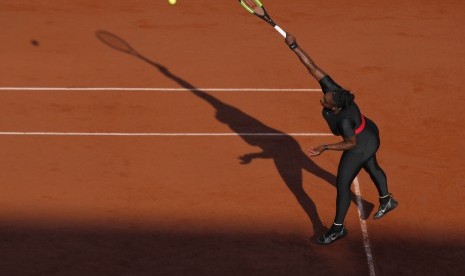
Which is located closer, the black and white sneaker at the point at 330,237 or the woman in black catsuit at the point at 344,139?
the woman in black catsuit at the point at 344,139

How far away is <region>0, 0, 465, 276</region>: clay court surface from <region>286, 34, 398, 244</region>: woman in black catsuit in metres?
0.60

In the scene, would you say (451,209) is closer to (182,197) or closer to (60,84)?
(182,197)

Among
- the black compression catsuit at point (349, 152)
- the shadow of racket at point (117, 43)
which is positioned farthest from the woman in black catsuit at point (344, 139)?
the shadow of racket at point (117, 43)

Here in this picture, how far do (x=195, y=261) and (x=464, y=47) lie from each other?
981cm

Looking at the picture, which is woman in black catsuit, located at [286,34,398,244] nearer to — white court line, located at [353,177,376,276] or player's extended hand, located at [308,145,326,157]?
player's extended hand, located at [308,145,326,157]

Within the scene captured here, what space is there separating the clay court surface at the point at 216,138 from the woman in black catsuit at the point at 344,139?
0.60 m

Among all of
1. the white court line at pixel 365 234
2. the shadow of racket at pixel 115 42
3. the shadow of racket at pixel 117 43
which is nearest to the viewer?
the white court line at pixel 365 234

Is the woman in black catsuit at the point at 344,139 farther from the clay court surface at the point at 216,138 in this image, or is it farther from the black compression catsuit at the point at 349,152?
the clay court surface at the point at 216,138

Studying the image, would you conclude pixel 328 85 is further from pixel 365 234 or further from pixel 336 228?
pixel 365 234

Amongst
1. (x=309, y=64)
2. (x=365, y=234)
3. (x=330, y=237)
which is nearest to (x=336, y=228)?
(x=330, y=237)

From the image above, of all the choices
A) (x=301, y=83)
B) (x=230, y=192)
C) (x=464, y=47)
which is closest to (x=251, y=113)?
(x=301, y=83)

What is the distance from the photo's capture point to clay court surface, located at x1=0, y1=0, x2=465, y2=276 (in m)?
12.7

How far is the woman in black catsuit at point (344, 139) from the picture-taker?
39.7 ft

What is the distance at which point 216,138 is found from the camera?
15.9m
